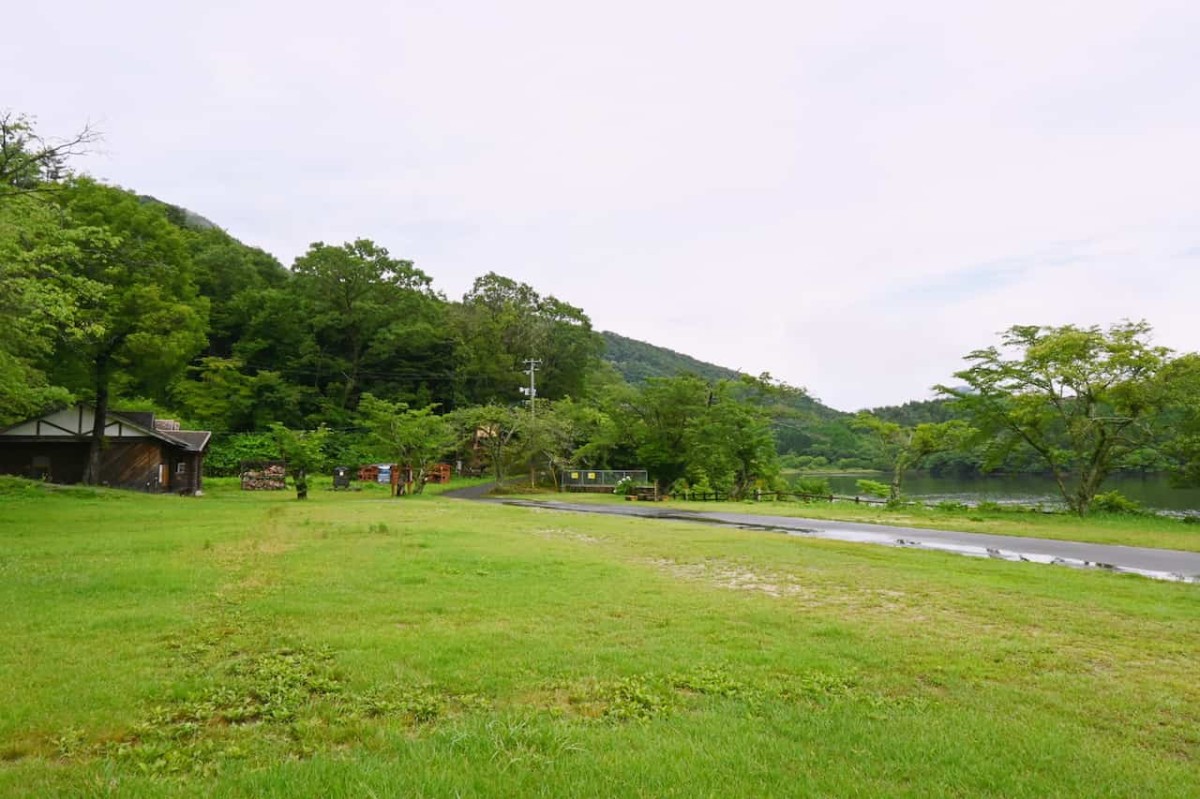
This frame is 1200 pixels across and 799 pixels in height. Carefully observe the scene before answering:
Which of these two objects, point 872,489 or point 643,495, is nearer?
point 643,495

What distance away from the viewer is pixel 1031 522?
20.2 meters

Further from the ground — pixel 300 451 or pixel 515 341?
pixel 515 341

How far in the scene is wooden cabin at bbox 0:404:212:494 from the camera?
26047 mm

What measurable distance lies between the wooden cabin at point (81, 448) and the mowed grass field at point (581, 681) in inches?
789

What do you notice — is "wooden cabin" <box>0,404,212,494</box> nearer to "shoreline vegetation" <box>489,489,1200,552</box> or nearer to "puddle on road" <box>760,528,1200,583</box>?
"shoreline vegetation" <box>489,489,1200,552</box>

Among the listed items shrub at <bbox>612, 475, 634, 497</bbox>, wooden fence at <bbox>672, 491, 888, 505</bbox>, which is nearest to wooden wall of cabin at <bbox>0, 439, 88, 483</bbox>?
shrub at <bbox>612, 475, 634, 497</bbox>

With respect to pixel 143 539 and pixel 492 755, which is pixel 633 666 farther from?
pixel 143 539

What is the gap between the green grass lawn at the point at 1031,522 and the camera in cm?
1569

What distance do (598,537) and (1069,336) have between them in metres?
18.2

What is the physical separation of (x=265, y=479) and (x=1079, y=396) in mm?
35466

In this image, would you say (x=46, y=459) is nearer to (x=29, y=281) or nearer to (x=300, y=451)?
(x=300, y=451)

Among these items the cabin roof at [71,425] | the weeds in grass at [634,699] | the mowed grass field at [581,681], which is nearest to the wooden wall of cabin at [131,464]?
the cabin roof at [71,425]

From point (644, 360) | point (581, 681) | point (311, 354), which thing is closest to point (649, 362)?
point (644, 360)

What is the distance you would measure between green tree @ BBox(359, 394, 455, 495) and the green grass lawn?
478 inches
